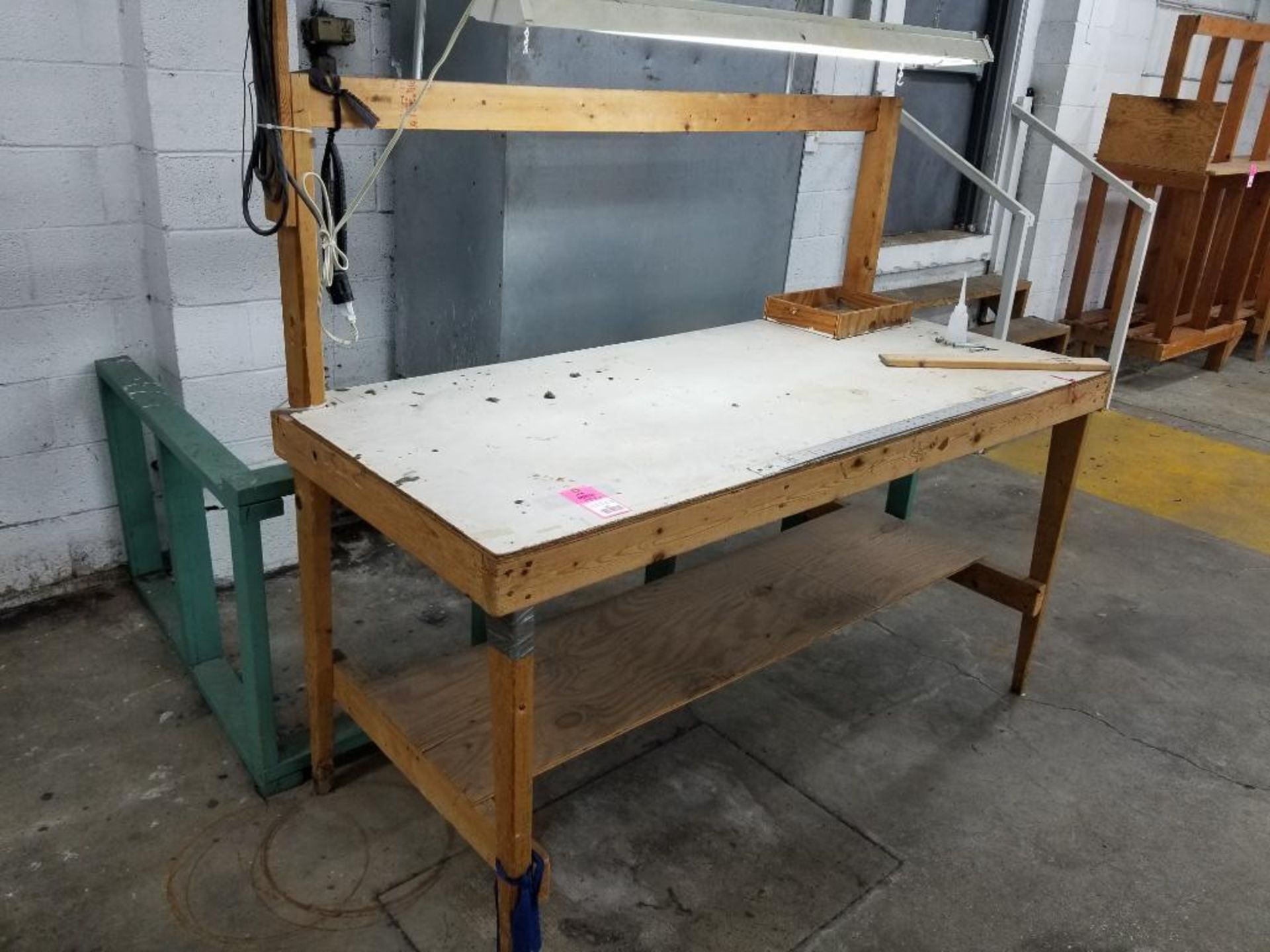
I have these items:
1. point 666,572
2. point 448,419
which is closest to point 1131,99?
point 666,572

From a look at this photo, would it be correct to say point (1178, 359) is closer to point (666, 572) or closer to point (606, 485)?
point (666, 572)

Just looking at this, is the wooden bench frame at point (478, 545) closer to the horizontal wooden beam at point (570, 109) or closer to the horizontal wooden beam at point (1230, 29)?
the horizontal wooden beam at point (570, 109)

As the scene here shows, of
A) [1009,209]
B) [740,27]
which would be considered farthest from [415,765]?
[1009,209]

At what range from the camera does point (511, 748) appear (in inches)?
52.3

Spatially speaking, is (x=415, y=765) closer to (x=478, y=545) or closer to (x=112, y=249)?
(x=478, y=545)

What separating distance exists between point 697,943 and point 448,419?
0.96 m

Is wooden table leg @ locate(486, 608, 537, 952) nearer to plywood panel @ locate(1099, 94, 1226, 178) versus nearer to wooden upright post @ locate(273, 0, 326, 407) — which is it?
wooden upright post @ locate(273, 0, 326, 407)

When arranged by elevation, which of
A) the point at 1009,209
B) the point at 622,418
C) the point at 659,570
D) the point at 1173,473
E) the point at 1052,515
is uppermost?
the point at 1009,209

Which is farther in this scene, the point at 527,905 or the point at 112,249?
the point at 112,249

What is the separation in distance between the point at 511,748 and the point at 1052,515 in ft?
4.84

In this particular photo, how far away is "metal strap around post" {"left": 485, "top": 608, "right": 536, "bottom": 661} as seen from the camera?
1250mm

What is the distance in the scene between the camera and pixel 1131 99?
441 cm

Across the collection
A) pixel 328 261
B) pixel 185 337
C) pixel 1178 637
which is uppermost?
pixel 328 261

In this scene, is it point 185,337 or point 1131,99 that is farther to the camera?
point 1131,99
